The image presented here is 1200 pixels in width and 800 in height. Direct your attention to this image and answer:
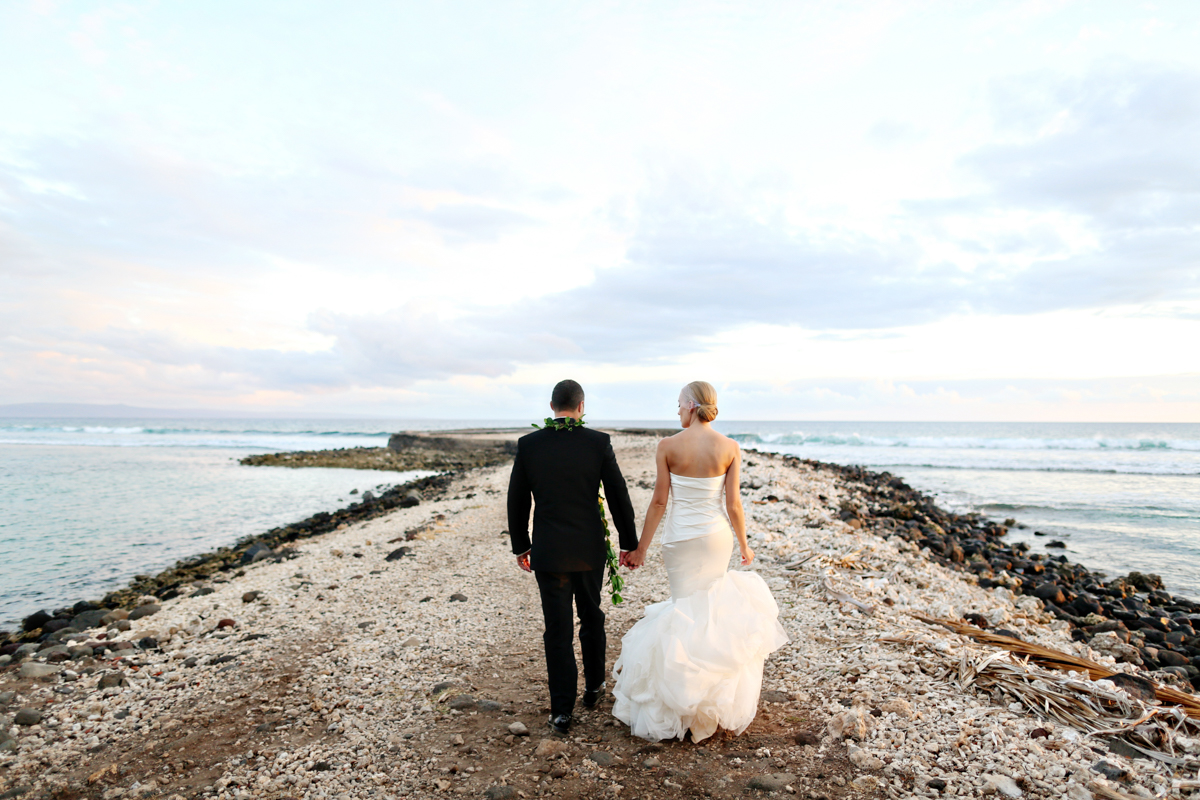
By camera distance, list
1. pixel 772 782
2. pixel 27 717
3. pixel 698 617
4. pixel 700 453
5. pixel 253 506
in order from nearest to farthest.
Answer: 1. pixel 772 782
2. pixel 698 617
3. pixel 700 453
4. pixel 27 717
5. pixel 253 506

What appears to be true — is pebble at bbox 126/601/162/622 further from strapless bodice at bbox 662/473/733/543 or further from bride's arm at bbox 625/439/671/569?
strapless bodice at bbox 662/473/733/543

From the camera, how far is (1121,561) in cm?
1312

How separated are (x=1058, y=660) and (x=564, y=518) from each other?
3900 mm

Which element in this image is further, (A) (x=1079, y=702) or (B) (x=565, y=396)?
(B) (x=565, y=396)

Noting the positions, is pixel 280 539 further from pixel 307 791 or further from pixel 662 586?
pixel 307 791

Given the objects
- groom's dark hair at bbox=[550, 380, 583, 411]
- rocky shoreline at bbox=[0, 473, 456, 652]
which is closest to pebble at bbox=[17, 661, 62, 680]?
rocky shoreline at bbox=[0, 473, 456, 652]

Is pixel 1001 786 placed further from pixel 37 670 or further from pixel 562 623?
pixel 37 670

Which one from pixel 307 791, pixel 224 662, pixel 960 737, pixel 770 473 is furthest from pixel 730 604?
pixel 770 473

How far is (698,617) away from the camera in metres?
3.89

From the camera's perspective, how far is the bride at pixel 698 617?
374 centimetres

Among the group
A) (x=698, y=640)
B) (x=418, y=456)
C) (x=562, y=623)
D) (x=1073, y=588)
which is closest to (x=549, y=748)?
(x=562, y=623)

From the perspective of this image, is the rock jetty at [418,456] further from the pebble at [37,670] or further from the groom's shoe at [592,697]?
the groom's shoe at [592,697]

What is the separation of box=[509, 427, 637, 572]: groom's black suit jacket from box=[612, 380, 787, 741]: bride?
276mm

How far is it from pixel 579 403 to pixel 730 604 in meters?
1.63
